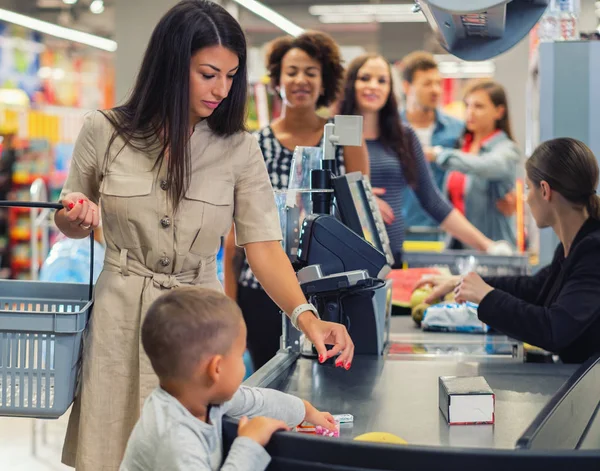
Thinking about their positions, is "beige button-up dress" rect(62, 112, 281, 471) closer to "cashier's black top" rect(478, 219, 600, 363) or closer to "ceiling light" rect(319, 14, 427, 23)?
"cashier's black top" rect(478, 219, 600, 363)

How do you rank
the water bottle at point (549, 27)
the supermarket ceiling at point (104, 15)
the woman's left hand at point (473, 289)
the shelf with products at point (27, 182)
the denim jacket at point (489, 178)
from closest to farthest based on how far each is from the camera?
1. the woman's left hand at point (473, 289)
2. the water bottle at point (549, 27)
3. the denim jacket at point (489, 178)
4. the shelf with products at point (27, 182)
5. the supermarket ceiling at point (104, 15)

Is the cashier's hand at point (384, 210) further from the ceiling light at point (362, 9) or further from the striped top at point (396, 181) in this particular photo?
the ceiling light at point (362, 9)

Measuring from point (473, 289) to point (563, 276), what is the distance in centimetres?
25

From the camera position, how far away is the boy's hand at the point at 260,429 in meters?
1.34

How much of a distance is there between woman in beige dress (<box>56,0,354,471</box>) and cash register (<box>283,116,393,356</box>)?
0.54 ft

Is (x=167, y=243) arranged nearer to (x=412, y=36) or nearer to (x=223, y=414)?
(x=223, y=414)

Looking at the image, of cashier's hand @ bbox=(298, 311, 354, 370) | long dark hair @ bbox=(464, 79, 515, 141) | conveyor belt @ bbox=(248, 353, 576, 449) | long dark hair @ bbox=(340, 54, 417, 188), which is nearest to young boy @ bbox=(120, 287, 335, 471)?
conveyor belt @ bbox=(248, 353, 576, 449)

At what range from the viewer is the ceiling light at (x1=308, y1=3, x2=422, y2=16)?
12.9m

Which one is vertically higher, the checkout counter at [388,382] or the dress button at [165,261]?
the dress button at [165,261]

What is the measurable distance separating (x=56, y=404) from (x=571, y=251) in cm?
139

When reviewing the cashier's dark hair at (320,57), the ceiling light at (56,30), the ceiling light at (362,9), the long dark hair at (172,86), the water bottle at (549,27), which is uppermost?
the ceiling light at (362,9)

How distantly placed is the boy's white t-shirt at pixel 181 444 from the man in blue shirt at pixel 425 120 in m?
5.38

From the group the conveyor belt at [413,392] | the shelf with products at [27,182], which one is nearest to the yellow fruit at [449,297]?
the conveyor belt at [413,392]

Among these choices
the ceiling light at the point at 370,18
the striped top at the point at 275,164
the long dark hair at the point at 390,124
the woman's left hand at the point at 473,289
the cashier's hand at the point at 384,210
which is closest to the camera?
the woman's left hand at the point at 473,289
